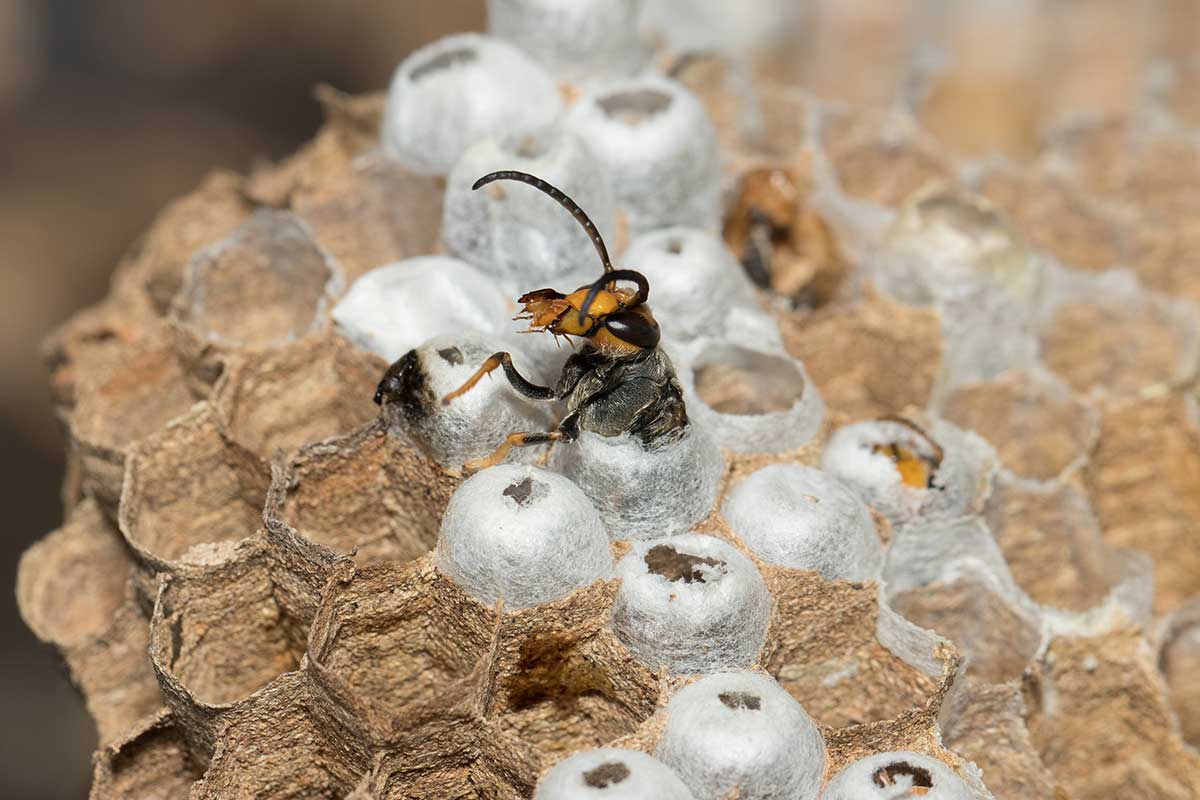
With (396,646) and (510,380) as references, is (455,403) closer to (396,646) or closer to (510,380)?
(510,380)

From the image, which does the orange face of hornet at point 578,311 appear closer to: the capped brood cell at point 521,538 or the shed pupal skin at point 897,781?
the capped brood cell at point 521,538

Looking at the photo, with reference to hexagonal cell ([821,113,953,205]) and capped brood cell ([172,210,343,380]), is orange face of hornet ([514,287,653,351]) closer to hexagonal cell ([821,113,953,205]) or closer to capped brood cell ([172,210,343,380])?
capped brood cell ([172,210,343,380])

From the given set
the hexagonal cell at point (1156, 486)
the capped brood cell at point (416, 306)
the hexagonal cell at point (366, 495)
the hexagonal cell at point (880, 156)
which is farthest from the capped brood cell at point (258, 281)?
the hexagonal cell at point (1156, 486)

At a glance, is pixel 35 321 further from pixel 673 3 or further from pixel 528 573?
pixel 528 573

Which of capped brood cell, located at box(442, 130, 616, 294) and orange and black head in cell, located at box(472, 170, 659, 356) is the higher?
capped brood cell, located at box(442, 130, 616, 294)

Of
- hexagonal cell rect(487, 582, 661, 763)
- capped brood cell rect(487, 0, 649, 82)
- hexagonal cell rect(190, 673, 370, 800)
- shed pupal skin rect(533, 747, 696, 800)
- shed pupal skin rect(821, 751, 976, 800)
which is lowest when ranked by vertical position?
shed pupal skin rect(533, 747, 696, 800)

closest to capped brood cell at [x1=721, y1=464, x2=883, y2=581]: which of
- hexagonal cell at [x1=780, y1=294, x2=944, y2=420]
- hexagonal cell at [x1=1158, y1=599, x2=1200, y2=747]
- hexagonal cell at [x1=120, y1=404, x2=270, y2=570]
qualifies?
hexagonal cell at [x1=780, y1=294, x2=944, y2=420]
